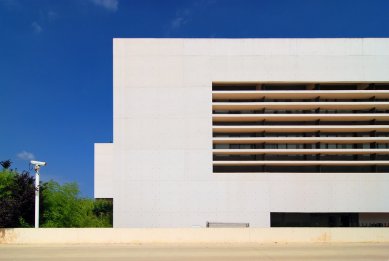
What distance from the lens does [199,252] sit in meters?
19.3

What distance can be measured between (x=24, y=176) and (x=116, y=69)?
11878mm

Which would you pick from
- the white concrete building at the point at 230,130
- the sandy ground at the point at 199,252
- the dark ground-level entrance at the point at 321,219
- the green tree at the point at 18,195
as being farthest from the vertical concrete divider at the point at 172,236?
the dark ground-level entrance at the point at 321,219

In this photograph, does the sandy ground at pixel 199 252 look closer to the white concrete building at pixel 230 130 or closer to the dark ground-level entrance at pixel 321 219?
the white concrete building at pixel 230 130

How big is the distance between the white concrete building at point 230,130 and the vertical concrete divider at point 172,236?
314 inches

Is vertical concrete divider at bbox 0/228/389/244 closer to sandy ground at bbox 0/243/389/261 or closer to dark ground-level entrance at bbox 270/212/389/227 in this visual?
sandy ground at bbox 0/243/389/261

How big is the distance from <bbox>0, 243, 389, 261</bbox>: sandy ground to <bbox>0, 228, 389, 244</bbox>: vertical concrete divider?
3.14 ft

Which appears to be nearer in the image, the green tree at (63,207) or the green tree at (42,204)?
the green tree at (42,204)

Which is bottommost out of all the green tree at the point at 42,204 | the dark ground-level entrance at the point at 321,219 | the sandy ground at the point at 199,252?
the dark ground-level entrance at the point at 321,219

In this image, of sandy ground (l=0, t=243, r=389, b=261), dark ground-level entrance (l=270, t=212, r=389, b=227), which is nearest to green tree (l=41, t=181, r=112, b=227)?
sandy ground (l=0, t=243, r=389, b=261)

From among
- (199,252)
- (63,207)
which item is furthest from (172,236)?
(63,207)

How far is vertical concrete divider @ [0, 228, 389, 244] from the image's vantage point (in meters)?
23.3

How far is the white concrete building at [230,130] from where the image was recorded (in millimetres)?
31906

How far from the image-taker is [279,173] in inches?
1275

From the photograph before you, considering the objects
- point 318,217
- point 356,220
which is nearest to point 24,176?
point 318,217
